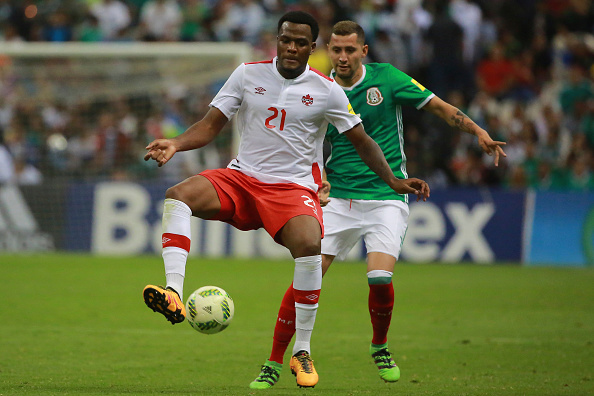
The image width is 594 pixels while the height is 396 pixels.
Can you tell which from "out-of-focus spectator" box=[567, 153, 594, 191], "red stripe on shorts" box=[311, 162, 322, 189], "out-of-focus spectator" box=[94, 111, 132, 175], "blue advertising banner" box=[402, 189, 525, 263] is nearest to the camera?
"red stripe on shorts" box=[311, 162, 322, 189]

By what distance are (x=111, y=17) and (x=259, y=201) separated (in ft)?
53.6

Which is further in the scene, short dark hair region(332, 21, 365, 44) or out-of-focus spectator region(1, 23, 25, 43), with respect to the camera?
out-of-focus spectator region(1, 23, 25, 43)

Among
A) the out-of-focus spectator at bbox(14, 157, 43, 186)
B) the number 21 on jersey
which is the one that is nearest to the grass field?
the number 21 on jersey

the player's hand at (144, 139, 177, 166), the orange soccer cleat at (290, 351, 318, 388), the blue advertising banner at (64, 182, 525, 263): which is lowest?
the blue advertising banner at (64, 182, 525, 263)

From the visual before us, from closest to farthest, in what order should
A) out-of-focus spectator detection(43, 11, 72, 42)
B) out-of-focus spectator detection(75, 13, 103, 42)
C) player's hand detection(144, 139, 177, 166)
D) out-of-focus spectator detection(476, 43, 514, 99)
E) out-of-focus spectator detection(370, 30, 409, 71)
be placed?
player's hand detection(144, 139, 177, 166), out-of-focus spectator detection(370, 30, 409, 71), out-of-focus spectator detection(476, 43, 514, 99), out-of-focus spectator detection(75, 13, 103, 42), out-of-focus spectator detection(43, 11, 72, 42)

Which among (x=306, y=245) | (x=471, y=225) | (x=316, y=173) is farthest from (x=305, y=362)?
(x=471, y=225)

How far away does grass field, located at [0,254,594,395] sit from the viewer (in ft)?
21.7

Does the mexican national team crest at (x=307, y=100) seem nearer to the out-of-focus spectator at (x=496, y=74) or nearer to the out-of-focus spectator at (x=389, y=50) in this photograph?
the out-of-focus spectator at (x=389, y=50)

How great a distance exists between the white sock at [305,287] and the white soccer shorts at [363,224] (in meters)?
0.94

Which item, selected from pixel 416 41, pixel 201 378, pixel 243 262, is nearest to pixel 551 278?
pixel 243 262

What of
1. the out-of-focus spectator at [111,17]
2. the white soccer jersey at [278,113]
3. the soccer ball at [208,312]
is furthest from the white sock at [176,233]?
the out-of-focus spectator at [111,17]

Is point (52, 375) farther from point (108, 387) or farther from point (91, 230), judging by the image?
point (91, 230)

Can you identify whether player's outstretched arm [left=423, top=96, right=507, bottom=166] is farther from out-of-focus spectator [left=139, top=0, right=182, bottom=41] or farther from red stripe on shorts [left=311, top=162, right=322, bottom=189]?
out-of-focus spectator [left=139, top=0, right=182, bottom=41]

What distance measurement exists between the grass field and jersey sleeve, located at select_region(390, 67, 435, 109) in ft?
7.12
